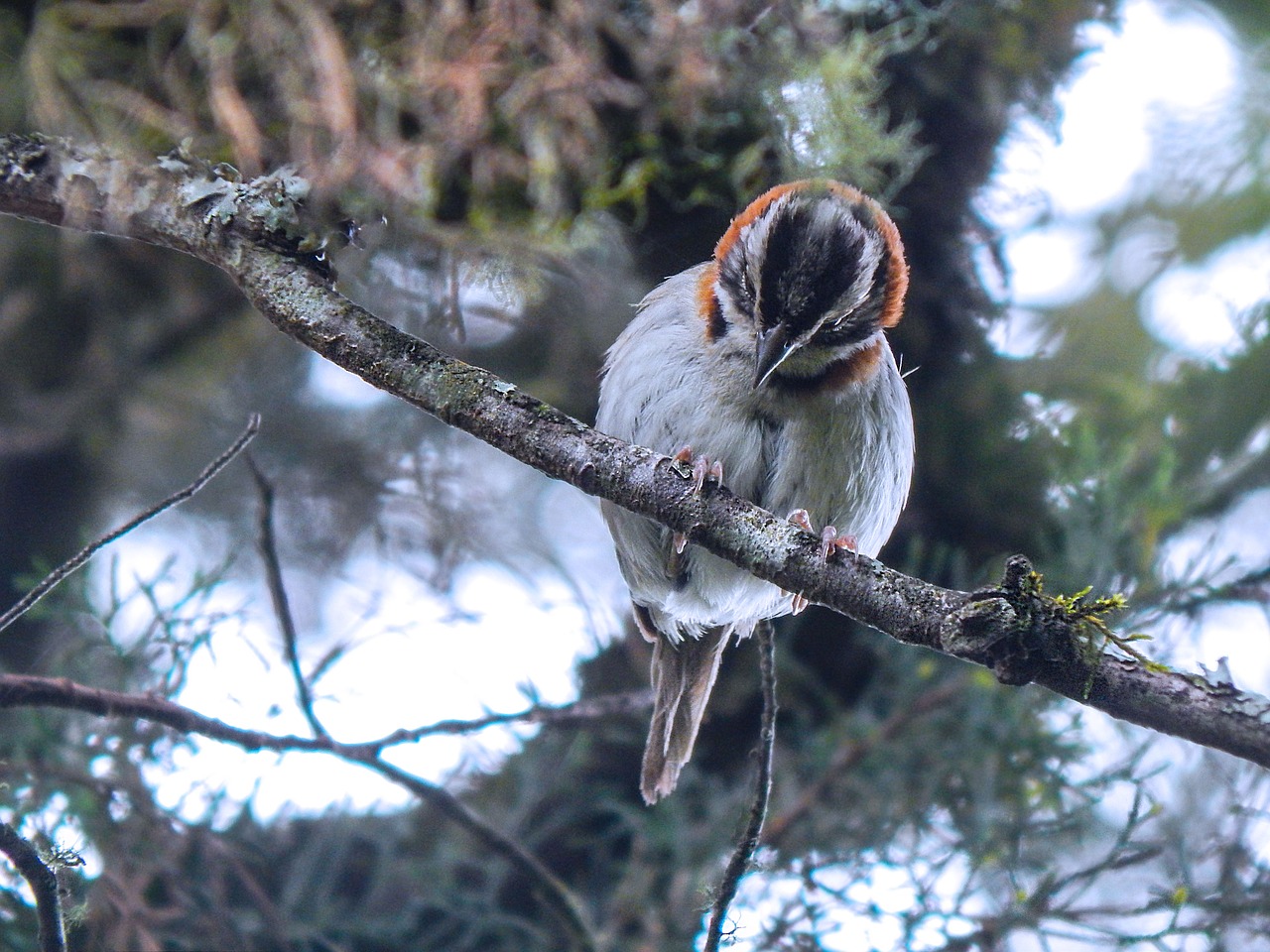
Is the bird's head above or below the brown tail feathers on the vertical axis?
above

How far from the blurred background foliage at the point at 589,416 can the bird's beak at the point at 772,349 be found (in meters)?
0.61

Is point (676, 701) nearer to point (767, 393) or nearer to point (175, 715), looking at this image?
point (767, 393)

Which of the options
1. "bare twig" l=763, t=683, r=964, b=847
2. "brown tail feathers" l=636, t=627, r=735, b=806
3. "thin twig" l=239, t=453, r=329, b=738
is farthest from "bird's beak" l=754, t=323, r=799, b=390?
"bare twig" l=763, t=683, r=964, b=847

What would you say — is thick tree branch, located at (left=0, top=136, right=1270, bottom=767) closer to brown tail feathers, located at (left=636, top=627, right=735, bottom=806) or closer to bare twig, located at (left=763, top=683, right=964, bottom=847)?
brown tail feathers, located at (left=636, top=627, right=735, bottom=806)

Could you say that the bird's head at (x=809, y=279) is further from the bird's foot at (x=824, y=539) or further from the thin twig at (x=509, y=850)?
the thin twig at (x=509, y=850)

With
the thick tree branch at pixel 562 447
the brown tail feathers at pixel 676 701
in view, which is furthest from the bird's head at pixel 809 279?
the brown tail feathers at pixel 676 701

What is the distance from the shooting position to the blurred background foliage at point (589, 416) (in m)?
2.27

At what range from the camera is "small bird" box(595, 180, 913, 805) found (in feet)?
5.82

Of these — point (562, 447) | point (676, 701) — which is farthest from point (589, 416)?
point (562, 447)

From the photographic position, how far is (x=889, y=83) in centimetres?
249

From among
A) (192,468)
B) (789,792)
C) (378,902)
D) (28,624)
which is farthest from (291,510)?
(789,792)

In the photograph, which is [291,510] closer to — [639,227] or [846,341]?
[639,227]

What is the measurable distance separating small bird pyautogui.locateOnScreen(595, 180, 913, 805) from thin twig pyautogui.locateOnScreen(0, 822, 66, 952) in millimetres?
1042

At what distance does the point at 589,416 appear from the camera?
3.11 meters
